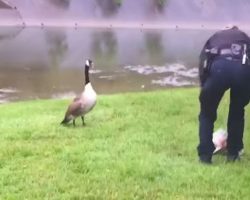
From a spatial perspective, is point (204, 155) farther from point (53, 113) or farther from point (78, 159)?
point (53, 113)

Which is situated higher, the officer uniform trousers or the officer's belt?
the officer's belt

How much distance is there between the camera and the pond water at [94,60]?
1929 cm

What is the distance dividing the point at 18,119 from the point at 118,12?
33565mm

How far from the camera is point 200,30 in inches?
1747

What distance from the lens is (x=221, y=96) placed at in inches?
286

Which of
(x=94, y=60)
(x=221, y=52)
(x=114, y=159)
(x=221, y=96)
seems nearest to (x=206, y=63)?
Answer: (x=221, y=52)

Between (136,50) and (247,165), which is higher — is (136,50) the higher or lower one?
the lower one

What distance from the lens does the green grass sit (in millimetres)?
6449

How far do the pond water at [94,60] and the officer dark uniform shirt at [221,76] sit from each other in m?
9.68

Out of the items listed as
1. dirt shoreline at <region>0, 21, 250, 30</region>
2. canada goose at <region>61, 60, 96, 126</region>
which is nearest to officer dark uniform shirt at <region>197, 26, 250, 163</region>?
canada goose at <region>61, 60, 96, 126</region>

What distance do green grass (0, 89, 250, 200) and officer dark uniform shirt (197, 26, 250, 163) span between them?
1.47 feet

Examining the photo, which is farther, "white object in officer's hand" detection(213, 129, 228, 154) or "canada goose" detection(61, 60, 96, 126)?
"canada goose" detection(61, 60, 96, 126)

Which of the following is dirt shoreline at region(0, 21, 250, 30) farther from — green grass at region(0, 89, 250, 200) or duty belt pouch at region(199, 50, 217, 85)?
duty belt pouch at region(199, 50, 217, 85)

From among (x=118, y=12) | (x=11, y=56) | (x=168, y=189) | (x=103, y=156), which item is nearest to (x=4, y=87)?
(x=11, y=56)
